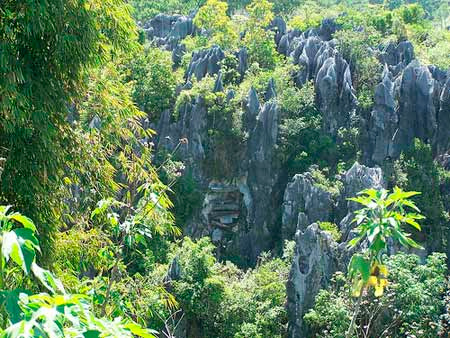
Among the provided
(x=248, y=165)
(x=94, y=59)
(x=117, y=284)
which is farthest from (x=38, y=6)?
(x=248, y=165)

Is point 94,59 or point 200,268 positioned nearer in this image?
point 94,59

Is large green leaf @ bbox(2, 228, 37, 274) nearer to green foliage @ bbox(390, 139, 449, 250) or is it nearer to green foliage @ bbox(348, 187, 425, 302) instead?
green foliage @ bbox(348, 187, 425, 302)

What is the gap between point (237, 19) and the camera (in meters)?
22.7

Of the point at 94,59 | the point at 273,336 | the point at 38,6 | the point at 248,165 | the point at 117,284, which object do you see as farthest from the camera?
the point at 248,165

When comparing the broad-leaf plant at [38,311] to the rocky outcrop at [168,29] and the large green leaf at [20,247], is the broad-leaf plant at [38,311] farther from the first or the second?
the rocky outcrop at [168,29]

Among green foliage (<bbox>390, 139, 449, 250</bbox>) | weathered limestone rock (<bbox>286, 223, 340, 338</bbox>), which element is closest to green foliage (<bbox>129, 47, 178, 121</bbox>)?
green foliage (<bbox>390, 139, 449, 250</bbox>)

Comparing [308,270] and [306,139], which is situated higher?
[306,139]

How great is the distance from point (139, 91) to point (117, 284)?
1288 cm

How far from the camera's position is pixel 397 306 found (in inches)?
353

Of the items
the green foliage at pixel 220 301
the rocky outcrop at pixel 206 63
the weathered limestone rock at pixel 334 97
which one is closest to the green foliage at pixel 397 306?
the green foliage at pixel 220 301

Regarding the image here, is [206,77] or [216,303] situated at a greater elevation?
[206,77]

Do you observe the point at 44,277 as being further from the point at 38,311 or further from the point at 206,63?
the point at 206,63

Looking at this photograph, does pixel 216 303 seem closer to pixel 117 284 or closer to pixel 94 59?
pixel 117 284

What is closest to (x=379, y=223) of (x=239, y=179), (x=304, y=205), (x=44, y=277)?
(x=44, y=277)
